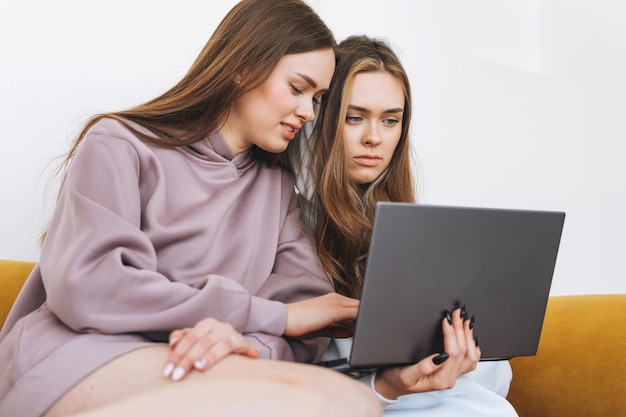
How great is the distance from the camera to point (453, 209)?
3.67ft

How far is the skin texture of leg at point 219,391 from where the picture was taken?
2.97 ft

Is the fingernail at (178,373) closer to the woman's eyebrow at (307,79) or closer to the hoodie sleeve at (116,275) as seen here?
the hoodie sleeve at (116,275)

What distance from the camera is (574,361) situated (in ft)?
5.25

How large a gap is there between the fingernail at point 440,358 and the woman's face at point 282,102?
0.54m

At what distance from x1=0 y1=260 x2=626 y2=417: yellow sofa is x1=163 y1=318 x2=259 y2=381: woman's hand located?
733 mm

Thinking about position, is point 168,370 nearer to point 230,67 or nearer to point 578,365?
point 230,67

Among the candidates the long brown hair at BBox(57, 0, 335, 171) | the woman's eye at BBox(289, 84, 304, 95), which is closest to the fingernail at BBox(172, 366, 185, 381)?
the long brown hair at BBox(57, 0, 335, 171)

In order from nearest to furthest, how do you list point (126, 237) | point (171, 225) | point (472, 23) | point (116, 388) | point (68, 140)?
point (116, 388) < point (126, 237) < point (171, 225) < point (68, 140) < point (472, 23)

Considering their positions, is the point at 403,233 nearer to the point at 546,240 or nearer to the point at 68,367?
the point at 546,240

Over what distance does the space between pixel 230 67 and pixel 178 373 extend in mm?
678

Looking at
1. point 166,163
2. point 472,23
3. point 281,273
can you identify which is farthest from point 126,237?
point 472,23

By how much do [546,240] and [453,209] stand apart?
0.22 meters

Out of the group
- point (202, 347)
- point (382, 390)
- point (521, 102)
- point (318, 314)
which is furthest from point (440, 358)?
point (521, 102)

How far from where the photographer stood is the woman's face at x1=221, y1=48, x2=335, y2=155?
1465 mm
